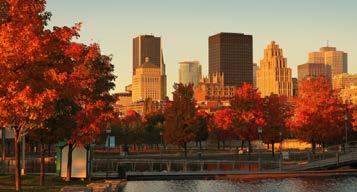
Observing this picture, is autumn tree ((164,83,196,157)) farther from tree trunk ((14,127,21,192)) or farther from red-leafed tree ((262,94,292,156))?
tree trunk ((14,127,21,192))

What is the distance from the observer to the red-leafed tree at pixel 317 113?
7994 centimetres

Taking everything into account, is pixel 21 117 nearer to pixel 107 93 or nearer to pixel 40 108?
pixel 40 108

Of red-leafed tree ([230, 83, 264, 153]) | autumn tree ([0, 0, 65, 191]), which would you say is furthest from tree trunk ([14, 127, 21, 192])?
red-leafed tree ([230, 83, 264, 153])

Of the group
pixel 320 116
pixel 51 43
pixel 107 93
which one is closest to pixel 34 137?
pixel 107 93

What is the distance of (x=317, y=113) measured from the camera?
80.2 metres

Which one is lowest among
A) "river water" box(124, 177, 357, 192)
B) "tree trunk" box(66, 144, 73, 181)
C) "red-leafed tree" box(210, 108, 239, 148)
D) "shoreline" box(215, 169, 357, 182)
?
"river water" box(124, 177, 357, 192)

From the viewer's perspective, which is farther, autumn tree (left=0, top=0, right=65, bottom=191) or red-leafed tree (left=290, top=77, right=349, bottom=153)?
red-leafed tree (left=290, top=77, right=349, bottom=153)

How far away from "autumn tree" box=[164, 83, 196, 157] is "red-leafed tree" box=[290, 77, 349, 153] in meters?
17.6

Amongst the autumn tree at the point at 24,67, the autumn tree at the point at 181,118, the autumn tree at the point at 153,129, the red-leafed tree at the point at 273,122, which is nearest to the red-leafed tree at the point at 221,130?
the autumn tree at the point at 153,129

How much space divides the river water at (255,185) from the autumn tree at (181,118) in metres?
39.2

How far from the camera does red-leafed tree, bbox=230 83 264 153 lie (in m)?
91.9

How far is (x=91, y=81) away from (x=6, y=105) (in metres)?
17.6

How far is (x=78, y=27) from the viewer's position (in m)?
33.9

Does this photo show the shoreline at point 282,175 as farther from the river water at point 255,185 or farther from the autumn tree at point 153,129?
the autumn tree at point 153,129
